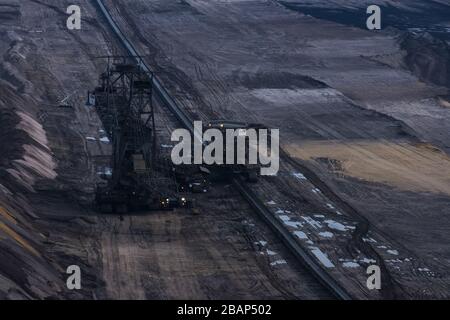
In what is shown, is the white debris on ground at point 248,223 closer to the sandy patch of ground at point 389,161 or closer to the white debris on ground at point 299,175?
the white debris on ground at point 299,175

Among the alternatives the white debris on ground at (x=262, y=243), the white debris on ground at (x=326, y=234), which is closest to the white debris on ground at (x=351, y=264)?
the white debris on ground at (x=326, y=234)

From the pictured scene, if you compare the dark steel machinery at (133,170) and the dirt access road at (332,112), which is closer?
the dirt access road at (332,112)

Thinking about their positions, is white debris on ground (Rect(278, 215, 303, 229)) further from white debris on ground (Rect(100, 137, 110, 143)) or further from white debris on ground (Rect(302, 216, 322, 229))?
white debris on ground (Rect(100, 137, 110, 143))

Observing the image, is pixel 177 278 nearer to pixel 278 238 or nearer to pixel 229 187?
pixel 278 238

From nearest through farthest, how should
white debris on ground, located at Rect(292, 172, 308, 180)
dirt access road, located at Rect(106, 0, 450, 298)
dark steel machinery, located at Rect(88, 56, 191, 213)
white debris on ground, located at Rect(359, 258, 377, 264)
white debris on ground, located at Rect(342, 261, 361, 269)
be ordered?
white debris on ground, located at Rect(342, 261, 361, 269), white debris on ground, located at Rect(359, 258, 377, 264), dirt access road, located at Rect(106, 0, 450, 298), dark steel machinery, located at Rect(88, 56, 191, 213), white debris on ground, located at Rect(292, 172, 308, 180)

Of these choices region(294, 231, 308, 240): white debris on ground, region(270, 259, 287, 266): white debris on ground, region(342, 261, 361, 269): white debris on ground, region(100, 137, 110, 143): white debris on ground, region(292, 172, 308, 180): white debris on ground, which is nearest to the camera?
region(270, 259, 287, 266): white debris on ground

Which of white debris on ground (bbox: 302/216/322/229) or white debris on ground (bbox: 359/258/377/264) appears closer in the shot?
white debris on ground (bbox: 359/258/377/264)

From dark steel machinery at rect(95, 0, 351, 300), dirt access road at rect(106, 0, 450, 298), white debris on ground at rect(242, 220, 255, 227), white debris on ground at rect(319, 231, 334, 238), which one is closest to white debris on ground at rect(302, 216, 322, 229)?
dirt access road at rect(106, 0, 450, 298)

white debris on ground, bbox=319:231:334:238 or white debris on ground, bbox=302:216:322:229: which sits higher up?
white debris on ground, bbox=319:231:334:238

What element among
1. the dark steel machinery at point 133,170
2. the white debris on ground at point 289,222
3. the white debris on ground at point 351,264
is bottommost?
the white debris on ground at point 289,222
